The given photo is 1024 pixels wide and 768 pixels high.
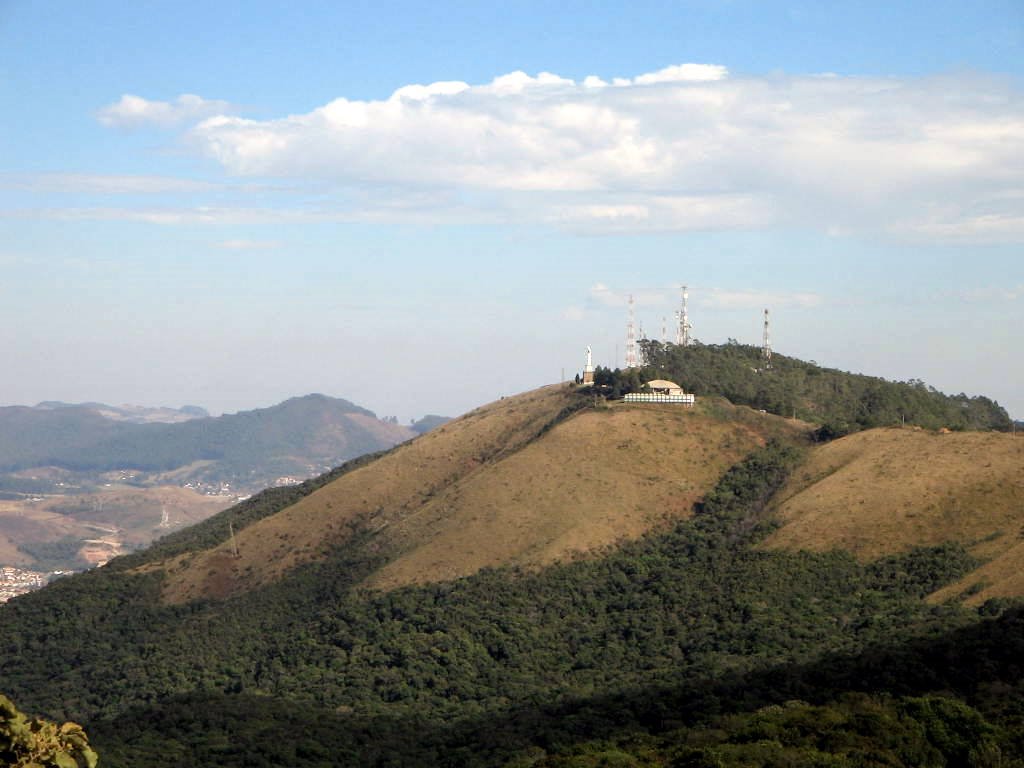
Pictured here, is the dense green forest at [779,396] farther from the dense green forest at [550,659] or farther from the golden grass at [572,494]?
the dense green forest at [550,659]

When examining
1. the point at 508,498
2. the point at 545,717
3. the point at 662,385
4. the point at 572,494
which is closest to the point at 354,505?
the point at 508,498

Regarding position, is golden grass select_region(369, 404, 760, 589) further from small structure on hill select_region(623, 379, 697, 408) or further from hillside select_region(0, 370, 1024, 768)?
small structure on hill select_region(623, 379, 697, 408)

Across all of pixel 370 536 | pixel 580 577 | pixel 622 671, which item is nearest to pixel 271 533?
pixel 370 536

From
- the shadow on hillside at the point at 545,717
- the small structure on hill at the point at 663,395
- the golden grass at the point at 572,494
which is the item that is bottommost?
the shadow on hillside at the point at 545,717

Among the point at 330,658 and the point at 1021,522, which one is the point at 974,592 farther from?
the point at 330,658

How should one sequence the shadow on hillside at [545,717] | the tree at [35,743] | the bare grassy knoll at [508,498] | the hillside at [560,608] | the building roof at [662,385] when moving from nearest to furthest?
1. the tree at [35,743]
2. the shadow on hillside at [545,717]
3. the hillside at [560,608]
4. the bare grassy knoll at [508,498]
5. the building roof at [662,385]

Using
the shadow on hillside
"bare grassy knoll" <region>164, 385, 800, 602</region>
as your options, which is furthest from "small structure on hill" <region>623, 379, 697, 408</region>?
the shadow on hillside

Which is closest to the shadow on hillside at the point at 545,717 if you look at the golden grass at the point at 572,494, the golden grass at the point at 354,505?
the golden grass at the point at 572,494
